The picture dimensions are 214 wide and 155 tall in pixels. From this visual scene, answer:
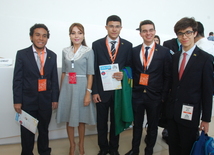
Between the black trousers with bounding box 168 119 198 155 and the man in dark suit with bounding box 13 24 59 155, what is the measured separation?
4.49 ft

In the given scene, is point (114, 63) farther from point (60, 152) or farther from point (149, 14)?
point (149, 14)

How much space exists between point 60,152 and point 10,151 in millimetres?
708

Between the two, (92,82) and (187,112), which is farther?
(92,82)

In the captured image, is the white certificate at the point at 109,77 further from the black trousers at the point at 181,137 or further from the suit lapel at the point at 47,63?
the black trousers at the point at 181,137

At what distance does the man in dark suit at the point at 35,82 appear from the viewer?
5.69ft

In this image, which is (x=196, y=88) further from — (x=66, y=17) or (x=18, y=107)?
(x=66, y=17)

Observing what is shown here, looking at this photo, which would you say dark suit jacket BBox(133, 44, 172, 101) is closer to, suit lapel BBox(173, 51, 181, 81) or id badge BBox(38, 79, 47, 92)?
suit lapel BBox(173, 51, 181, 81)

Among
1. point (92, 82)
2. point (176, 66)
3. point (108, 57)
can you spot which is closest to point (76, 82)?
point (92, 82)

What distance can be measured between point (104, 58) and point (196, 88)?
1.02 metres

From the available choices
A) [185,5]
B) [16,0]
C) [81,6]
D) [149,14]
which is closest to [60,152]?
[16,0]

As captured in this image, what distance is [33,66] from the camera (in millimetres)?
1741

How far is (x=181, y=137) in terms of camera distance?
154 cm

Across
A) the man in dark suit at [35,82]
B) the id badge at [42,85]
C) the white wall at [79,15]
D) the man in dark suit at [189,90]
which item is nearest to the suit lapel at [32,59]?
the man in dark suit at [35,82]

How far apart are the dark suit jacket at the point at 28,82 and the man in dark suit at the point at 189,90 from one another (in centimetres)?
138
